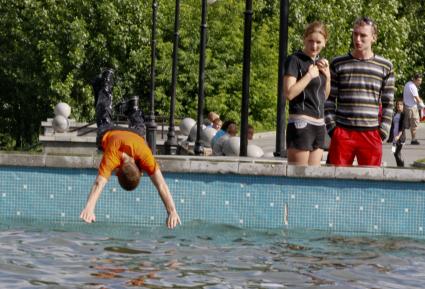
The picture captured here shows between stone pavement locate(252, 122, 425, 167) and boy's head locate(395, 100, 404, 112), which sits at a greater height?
boy's head locate(395, 100, 404, 112)

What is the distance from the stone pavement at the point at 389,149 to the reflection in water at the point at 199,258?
866 centimetres

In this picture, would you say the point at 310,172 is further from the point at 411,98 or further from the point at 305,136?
the point at 411,98

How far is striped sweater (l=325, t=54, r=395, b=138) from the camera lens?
15898 mm

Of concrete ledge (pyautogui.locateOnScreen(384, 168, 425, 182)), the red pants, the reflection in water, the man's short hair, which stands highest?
the red pants

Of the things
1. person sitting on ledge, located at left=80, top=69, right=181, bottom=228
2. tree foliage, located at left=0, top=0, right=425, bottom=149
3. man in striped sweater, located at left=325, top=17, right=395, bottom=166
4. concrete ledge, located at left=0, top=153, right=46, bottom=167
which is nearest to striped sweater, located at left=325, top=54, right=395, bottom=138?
man in striped sweater, located at left=325, top=17, right=395, bottom=166

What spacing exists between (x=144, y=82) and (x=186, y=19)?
4.88 m

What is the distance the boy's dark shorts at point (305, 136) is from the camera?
52.2 feet

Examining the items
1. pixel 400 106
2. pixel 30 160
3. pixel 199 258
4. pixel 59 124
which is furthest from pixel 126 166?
pixel 59 124

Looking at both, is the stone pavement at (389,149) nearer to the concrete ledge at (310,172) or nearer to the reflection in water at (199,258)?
the concrete ledge at (310,172)

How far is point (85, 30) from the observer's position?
2601 inches

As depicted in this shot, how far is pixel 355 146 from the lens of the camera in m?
16.2

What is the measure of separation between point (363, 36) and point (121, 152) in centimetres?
337

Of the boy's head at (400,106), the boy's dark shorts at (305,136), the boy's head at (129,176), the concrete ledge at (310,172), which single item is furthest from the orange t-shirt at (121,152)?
the boy's head at (400,106)

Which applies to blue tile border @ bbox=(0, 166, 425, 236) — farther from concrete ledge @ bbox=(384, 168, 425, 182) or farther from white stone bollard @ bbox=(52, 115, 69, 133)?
white stone bollard @ bbox=(52, 115, 69, 133)
